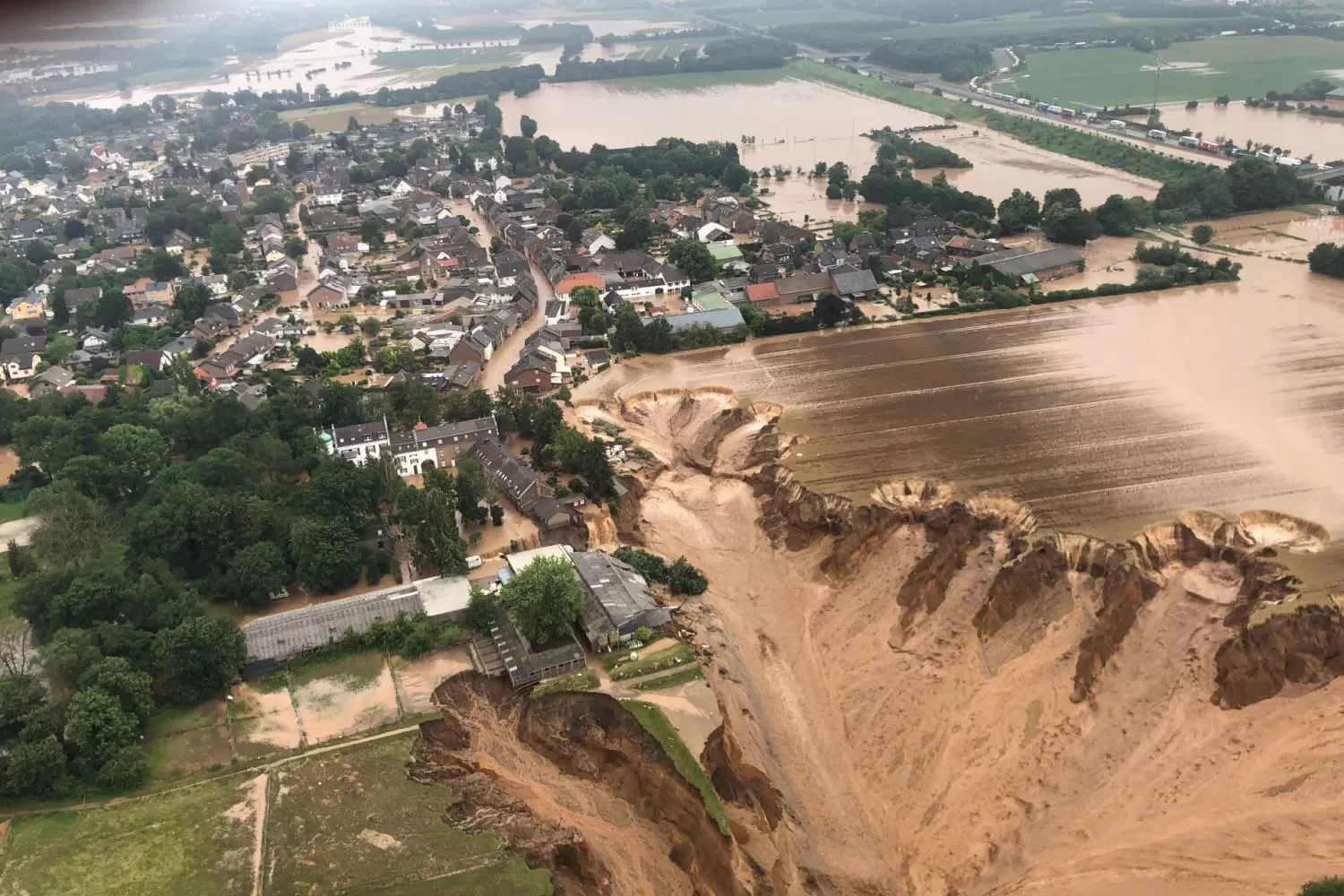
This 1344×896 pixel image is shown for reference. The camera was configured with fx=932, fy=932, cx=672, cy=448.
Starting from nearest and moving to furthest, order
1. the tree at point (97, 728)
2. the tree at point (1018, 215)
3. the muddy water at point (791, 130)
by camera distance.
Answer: the tree at point (97, 728) < the tree at point (1018, 215) < the muddy water at point (791, 130)

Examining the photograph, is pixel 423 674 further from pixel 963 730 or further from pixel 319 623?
pixel 963 730

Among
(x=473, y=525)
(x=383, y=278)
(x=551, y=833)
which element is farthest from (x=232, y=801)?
(x=383, y=278)

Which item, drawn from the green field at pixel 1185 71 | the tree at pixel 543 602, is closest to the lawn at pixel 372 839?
the tree at pixel 543 602

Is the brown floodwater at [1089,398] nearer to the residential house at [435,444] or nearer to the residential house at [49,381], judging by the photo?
the residential house at [435,444]

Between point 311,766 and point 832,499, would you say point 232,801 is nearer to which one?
point 311,766

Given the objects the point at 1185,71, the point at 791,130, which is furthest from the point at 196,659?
the point at 1185,71

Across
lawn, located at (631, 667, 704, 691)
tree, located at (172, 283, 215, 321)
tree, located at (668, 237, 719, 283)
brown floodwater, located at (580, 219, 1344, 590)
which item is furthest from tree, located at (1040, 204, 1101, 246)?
tree, located at (172, 283, 215, 321)
